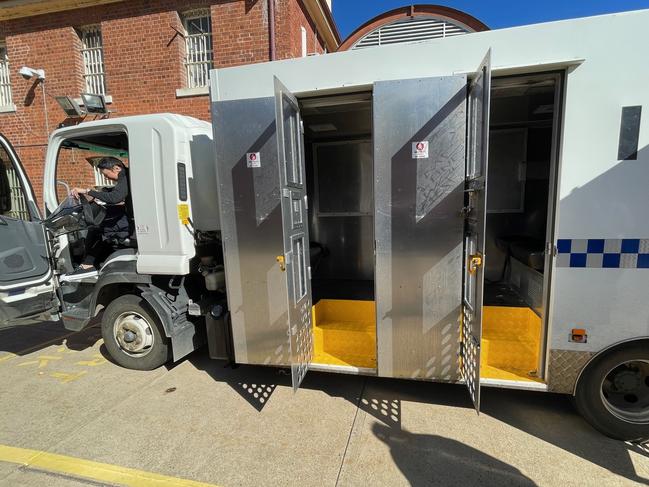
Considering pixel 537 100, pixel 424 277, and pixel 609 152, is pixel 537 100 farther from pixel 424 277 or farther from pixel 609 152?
pixel 424 277

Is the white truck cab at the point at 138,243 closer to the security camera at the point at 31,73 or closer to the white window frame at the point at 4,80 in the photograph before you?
the security camera at the point at 31,73

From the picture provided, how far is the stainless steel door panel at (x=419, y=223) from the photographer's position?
2473 mm

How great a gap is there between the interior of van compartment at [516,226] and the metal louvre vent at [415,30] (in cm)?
588

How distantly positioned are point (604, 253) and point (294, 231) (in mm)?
2204

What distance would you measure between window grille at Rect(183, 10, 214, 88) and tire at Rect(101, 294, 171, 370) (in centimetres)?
582

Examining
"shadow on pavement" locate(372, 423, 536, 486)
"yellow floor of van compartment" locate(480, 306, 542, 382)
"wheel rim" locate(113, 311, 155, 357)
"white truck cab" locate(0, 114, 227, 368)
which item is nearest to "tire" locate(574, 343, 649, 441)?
"yellow floor of van compartment" locate(480, 306, 542, 382)

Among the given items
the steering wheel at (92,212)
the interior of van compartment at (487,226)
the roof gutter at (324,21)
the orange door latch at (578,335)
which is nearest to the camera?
the orange door latch at (578,335)

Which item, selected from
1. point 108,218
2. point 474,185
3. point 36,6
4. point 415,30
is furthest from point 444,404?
point 36,6

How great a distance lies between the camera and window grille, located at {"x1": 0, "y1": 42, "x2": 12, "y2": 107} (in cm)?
836

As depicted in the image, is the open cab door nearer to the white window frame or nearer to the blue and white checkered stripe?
the blue and white checkered stripe

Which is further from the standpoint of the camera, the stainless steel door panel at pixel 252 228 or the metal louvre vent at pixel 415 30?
the metal louvre vent at pixel 415 30

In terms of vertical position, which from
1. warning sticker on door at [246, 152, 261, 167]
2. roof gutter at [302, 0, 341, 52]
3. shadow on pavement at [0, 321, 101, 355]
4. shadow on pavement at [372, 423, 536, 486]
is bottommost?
shadow on pavement at [0, 321, 101, 355]

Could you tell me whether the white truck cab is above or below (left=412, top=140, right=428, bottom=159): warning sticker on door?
below

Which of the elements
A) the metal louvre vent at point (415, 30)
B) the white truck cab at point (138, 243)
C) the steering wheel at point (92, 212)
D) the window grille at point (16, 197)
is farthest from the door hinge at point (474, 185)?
the metal louvre vent at point (415, 30)
